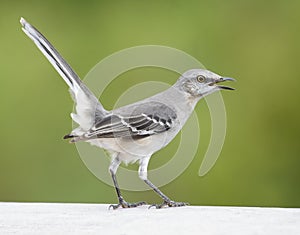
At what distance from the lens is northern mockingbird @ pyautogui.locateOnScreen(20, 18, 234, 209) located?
2992mm

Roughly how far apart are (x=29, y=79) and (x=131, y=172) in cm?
166

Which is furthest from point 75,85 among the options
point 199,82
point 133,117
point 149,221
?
point 149,221

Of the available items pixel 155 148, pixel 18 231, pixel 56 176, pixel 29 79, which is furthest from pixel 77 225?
pixel 29 79

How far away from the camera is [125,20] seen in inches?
188

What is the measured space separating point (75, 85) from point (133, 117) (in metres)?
0.29

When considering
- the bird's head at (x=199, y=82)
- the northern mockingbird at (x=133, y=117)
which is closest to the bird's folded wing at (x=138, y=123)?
the northern mockingbird at (x=133, y=117)

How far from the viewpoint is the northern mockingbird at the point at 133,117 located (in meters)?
2.99

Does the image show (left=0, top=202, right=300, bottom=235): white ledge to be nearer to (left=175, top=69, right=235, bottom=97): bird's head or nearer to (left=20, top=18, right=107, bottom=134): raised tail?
(left=20, top=18, right=107, bottom=134): raised tail

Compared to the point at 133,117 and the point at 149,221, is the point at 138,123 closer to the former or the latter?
the point at 133,117

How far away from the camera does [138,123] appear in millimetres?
3070

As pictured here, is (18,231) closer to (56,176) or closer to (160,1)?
(56,176)

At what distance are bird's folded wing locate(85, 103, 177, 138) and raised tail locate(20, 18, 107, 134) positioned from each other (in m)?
0.06

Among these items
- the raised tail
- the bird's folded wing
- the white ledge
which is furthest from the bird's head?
the white ledge

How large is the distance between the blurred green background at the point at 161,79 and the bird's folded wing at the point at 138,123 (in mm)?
903
